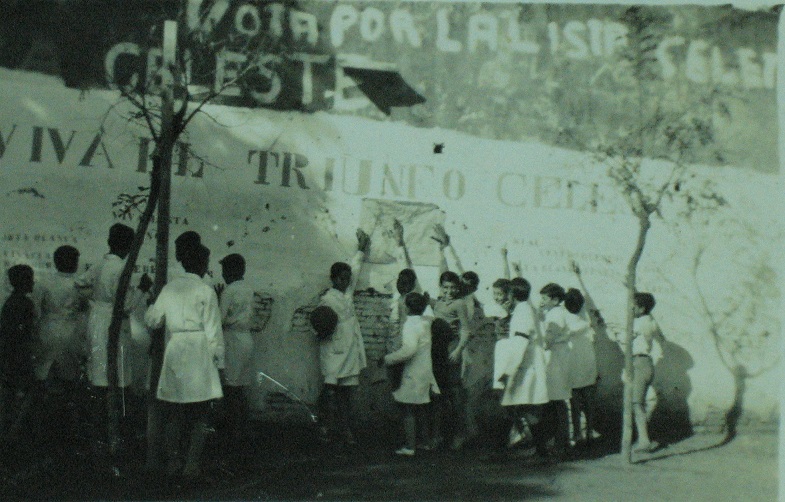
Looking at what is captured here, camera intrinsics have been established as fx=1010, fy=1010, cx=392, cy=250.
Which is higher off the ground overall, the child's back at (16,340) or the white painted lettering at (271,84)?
the white painted lettering at (271,84)

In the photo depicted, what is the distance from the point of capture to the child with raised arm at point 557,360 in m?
8.64

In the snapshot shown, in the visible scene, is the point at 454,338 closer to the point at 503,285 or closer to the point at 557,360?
the point at 503,285

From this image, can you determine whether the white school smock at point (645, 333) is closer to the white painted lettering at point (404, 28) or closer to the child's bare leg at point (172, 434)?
the white painted lettering at point (404, 28)

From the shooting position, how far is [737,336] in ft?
34.2

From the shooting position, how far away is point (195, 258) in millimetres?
7117

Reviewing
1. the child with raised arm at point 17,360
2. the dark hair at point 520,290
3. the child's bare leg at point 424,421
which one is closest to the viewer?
the child with raised arm at point 17,360

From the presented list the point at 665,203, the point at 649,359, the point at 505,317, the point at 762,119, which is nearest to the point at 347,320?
the point at 505,317

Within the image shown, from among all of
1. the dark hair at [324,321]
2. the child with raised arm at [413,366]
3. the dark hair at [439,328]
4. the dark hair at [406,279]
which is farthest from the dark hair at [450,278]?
the dark hair at [324,321]

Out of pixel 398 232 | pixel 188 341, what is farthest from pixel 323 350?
pixel 188 341

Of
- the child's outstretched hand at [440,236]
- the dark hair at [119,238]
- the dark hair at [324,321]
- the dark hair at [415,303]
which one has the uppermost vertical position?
the child's outstretched hand at [440,236]

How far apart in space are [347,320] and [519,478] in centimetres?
208

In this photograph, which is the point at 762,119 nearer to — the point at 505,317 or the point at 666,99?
the point at 666,99

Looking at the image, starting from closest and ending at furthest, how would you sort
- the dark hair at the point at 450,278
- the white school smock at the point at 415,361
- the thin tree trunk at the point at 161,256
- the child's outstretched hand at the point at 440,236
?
1. the thin tree trunk at the point at 161,256
2. the white school smock at the point at 415,361
3. the dark hair at the point at 450,278
4. the child's outstretched hand at the point at 440,236

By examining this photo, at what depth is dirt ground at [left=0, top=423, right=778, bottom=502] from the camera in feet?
22.7
